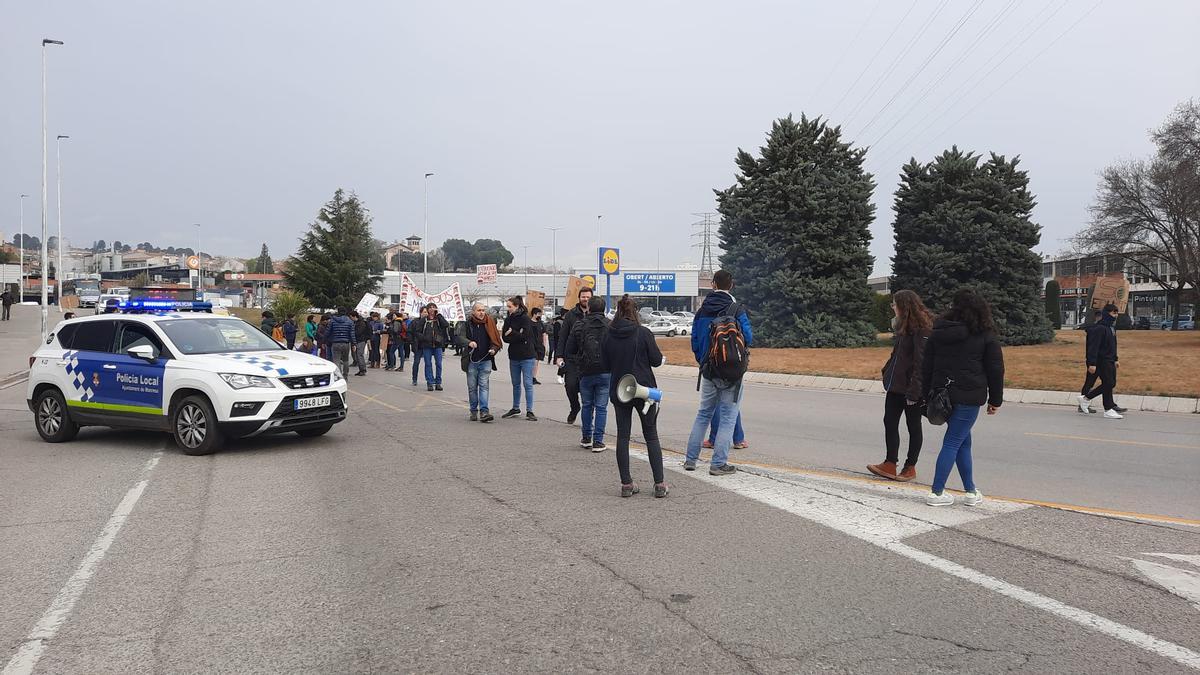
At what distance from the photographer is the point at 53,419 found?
1157cm

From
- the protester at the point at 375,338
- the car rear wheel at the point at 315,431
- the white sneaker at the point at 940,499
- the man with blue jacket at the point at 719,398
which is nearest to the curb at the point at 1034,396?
the man with blue jacket at the point at 719,398

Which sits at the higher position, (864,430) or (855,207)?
(855,207)

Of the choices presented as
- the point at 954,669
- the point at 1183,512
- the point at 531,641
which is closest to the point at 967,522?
the point at 1183,512

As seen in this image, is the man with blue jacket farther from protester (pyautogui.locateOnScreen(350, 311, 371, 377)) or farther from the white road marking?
protester (pyautogui.locateOnScreen(350, 311, 371, 377))

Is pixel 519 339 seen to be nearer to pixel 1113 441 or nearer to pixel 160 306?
pixel 160 306

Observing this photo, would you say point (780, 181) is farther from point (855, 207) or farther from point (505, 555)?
point (505, 555)

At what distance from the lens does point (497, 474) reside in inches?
349

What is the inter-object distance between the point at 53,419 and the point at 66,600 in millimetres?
7654

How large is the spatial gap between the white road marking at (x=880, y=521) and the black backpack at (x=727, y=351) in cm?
103

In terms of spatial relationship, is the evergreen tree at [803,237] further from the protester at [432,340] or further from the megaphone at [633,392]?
the megaphone at [633,392]

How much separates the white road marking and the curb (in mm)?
10742

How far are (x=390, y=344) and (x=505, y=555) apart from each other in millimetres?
22373

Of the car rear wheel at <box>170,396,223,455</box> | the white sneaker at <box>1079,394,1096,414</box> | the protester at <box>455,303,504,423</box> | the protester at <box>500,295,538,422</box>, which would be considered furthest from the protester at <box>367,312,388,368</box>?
the white sneaker at <box>1079,394,1096,414</box>

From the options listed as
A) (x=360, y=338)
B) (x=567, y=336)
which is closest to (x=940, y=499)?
(x=567, y=336)
